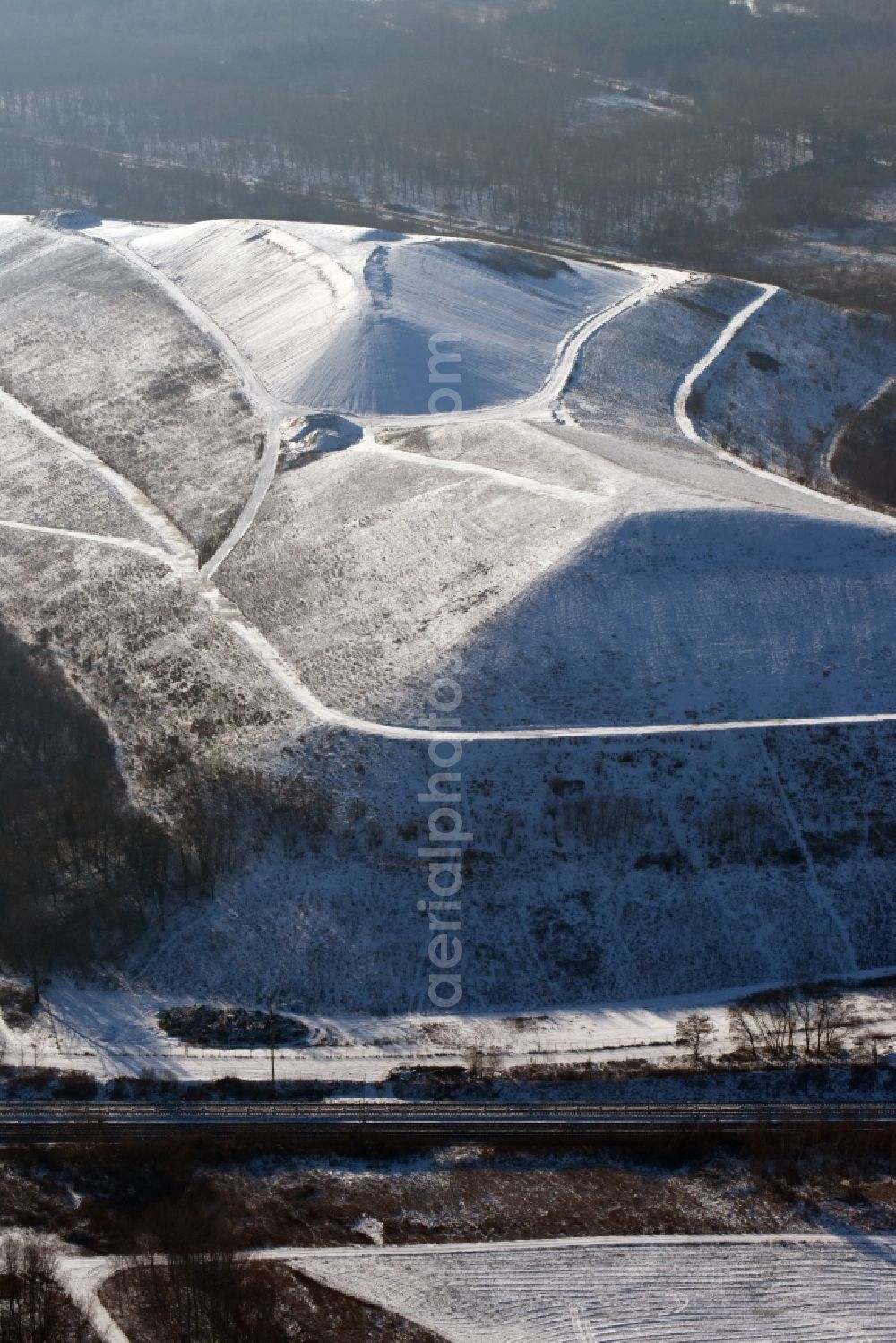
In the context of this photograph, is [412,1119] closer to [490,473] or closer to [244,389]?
[490,473]

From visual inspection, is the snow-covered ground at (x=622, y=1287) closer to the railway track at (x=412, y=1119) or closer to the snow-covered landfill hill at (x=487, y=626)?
the railway track at (x=412, y=1119)

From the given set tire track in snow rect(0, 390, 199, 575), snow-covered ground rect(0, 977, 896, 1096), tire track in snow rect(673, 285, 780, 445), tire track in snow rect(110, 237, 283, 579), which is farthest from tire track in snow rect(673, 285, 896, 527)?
tire track in snow rect(0, 390, 199, 575)

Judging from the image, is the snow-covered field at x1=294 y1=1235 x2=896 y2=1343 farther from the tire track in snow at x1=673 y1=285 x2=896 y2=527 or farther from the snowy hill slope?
the snowy hill slope

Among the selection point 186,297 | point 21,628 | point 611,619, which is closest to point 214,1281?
point 611,619

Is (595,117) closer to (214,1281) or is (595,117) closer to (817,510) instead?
(817,510)

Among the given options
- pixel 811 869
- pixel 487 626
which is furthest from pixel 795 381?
pixel 811 869

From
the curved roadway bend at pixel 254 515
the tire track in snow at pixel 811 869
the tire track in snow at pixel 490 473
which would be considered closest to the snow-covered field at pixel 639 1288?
the tire track in snow at pixel 811 869
